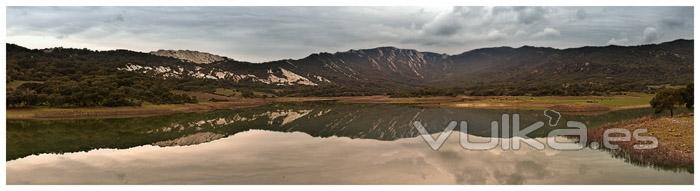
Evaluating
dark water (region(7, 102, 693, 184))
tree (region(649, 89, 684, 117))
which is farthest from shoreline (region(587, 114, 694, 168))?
tree (region(649, 89, 684, 117))

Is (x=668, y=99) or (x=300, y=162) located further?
(x=668, y=99)

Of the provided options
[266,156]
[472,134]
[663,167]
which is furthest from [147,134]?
[663,167]

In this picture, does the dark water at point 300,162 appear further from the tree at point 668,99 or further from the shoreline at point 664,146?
the tree at point 668,99

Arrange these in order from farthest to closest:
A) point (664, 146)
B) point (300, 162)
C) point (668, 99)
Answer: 1. point (668, 99)
2. point (664, 146)
3. point (300, 162)

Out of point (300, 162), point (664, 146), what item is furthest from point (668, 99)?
point (300, 162)

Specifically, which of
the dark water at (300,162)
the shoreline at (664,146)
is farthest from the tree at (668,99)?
the dark water at (300,162)

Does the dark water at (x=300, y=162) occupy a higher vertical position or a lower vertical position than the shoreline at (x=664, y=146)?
lower

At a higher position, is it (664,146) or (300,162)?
(664,146)

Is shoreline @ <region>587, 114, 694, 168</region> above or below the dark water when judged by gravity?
above

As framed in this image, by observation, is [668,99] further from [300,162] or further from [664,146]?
[300,162]

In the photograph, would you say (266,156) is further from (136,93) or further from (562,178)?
(136,93)

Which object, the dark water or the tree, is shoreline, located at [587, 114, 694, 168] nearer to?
the dark water
